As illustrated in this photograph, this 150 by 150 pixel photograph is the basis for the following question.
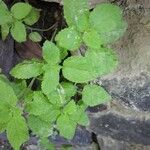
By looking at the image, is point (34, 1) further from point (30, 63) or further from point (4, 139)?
point (4, 139)

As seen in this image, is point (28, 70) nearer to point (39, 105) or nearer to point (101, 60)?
point (39, 105)

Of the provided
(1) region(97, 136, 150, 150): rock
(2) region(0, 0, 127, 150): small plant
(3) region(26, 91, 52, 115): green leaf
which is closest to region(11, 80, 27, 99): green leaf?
(2) region(0, 0, 127, 150): small plant

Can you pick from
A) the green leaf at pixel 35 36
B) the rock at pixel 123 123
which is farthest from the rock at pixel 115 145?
the green leaf at pixel 35 36

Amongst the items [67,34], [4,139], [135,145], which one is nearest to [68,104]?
[67,34]

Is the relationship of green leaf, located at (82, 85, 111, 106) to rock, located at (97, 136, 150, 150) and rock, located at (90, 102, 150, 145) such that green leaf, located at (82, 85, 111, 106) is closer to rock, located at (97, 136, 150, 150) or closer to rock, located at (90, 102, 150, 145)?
rock, located at (90, 102, 150, 145)

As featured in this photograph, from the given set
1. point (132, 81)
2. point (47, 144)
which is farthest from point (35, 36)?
point (47, 144)

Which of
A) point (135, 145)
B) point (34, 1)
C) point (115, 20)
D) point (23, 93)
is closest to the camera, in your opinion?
point (115, 20)

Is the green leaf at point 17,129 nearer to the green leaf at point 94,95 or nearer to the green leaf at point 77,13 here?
the green leaf at point 94,95
